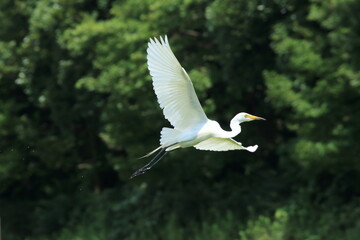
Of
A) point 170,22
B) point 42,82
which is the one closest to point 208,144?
point 170,22

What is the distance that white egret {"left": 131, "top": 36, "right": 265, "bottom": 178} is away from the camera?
359 inches

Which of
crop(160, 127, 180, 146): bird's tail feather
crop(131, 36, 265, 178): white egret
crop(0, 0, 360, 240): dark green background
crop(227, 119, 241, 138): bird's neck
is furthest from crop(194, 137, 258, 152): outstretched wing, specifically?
crop(0, 0, 360, 240): dark green background

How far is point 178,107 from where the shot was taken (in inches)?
369

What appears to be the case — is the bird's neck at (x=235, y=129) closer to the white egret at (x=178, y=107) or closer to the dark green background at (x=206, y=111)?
the white egret at (x=178, y=107)

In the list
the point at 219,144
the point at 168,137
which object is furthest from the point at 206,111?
the point at 168,137

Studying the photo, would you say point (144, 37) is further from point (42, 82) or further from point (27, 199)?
point (27, 199)

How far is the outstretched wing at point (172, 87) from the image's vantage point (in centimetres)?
909

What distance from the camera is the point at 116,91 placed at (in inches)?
592

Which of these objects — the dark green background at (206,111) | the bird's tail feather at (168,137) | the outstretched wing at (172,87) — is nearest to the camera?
the outstretched wing at (172,87)

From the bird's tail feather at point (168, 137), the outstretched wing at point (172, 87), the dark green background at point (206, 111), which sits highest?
the dark green background at point (206, 111)

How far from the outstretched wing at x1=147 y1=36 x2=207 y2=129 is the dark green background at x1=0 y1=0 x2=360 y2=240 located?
4.08 meters

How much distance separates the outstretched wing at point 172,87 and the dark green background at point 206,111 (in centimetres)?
408

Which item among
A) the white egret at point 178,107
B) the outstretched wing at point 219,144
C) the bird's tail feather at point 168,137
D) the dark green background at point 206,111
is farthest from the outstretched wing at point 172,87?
the dark green background at point 206,111

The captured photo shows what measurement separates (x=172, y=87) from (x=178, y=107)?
253mm
